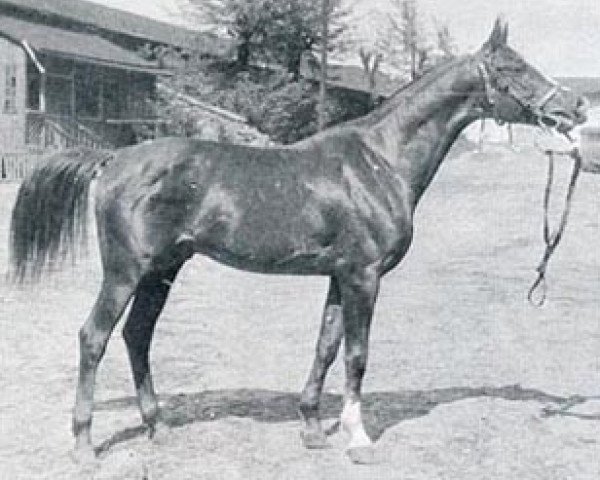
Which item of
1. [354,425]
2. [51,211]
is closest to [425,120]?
[354,425]

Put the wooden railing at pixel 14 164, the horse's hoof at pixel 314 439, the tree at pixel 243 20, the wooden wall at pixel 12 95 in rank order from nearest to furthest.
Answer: the horse's hoof at pixel 314 439, the wooden railing at pixel 14 164, the wooden wall at pixel 12 95, the tree at pixel 243 20

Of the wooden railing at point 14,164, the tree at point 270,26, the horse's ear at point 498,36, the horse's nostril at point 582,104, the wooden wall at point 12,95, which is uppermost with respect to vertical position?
the horse's ear at point 498,36

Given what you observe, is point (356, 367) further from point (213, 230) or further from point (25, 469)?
point (25, 469)

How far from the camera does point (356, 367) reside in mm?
6820

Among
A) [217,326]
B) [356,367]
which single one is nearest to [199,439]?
[356,367]

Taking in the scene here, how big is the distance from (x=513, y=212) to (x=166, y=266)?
20328mm

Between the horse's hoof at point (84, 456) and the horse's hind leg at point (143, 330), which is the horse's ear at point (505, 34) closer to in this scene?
the horse's hind leg at point (143, 330)

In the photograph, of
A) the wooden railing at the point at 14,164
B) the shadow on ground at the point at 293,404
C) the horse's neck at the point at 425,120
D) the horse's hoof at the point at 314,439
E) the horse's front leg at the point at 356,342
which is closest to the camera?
the horse's front leg at the point at 356,342

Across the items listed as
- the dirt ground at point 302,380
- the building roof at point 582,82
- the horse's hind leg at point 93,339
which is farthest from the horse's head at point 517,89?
the building roof at point 582,82

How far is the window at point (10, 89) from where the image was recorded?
115 ft

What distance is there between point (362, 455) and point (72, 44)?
3597 cm

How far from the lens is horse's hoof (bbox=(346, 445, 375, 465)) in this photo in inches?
257

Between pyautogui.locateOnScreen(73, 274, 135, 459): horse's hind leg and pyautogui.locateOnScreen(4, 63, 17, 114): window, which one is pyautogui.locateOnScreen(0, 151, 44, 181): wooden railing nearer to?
pyautogui.locateOnScreen(4, 63, 17, 114): window

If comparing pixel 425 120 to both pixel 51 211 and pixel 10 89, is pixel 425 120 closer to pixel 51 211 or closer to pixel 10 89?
pixel 51 211
